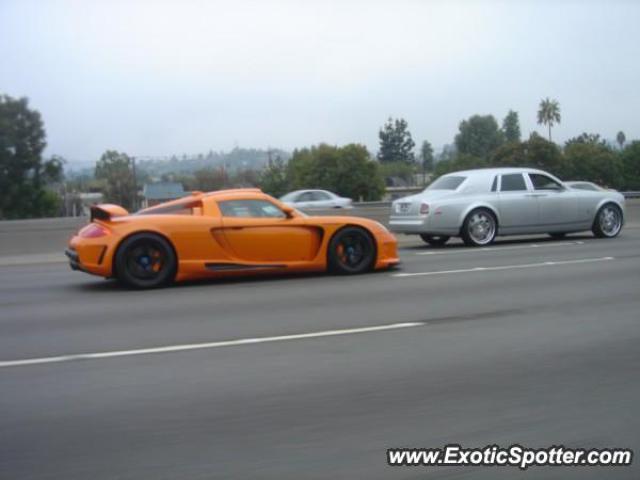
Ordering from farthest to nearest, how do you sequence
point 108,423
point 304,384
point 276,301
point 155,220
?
point 155,220, point 276,301, point 304,384, point 108,423

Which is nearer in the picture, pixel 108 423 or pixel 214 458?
pixel 214 458

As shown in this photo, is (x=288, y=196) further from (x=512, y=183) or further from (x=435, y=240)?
(x=512, y=183)

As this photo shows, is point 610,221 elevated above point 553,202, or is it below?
below

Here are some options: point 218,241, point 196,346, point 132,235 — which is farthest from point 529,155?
point 196,346

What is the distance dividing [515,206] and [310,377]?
1073 cm

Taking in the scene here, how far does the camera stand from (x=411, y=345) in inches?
254

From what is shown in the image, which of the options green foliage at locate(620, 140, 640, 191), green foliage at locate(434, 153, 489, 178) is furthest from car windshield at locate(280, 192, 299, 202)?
green foliage at locate(620, 140, 640, 191)

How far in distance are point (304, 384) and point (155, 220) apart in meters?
4.97

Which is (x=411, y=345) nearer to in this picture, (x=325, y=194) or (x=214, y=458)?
(x=214, y=458)

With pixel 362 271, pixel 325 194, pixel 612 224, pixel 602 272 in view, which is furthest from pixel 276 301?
pixel 325 194

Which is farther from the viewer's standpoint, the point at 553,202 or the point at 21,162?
the point at 21,162

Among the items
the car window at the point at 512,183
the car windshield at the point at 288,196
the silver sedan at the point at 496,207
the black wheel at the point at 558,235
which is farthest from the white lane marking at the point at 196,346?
the car windshield at the point at 288,196

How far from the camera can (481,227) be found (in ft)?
49.9

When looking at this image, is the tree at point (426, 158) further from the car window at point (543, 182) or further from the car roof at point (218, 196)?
the car roof at point (218, 196)
